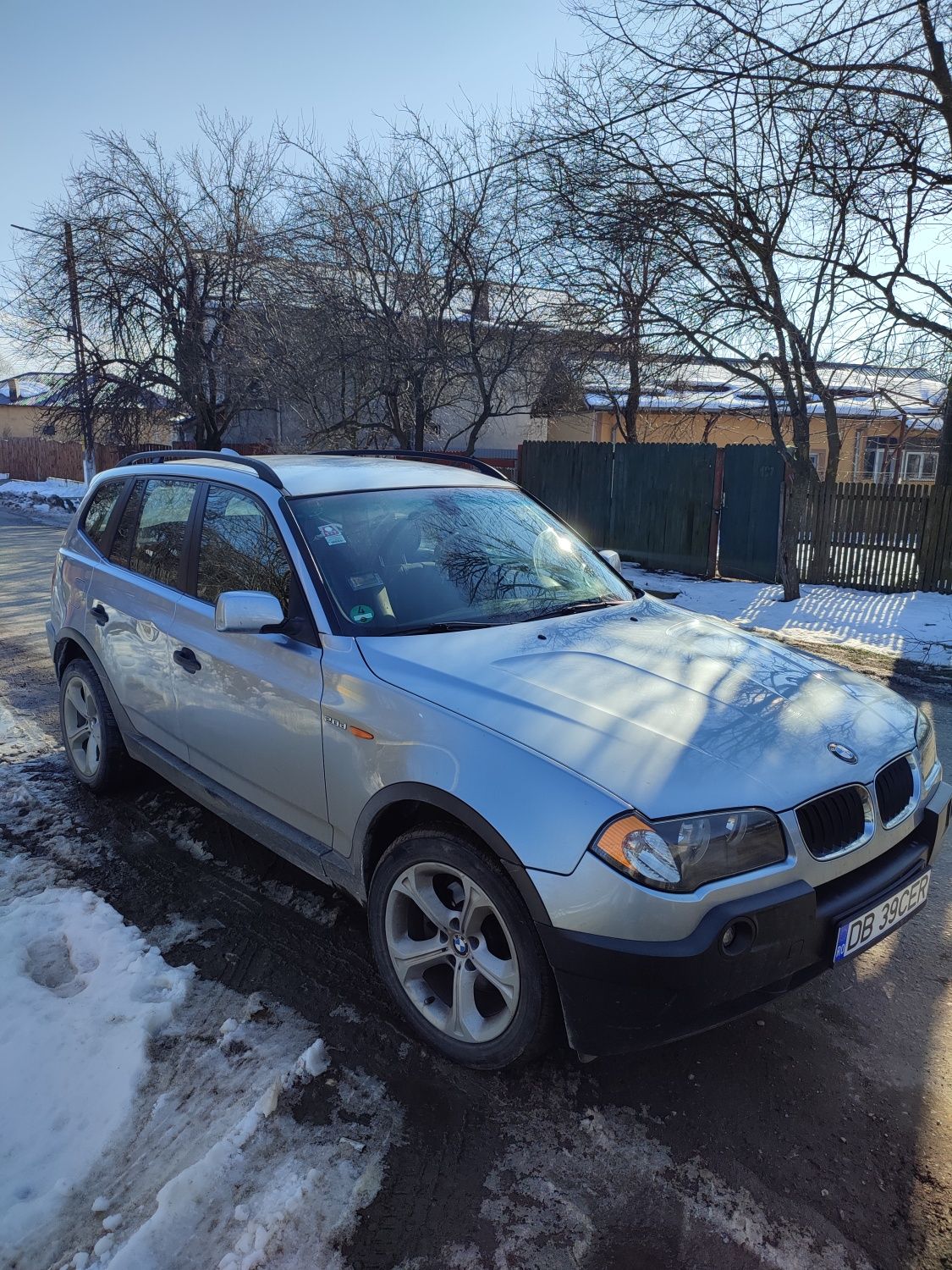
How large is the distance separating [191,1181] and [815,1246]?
1.53 m

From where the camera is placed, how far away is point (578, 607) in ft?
11.5

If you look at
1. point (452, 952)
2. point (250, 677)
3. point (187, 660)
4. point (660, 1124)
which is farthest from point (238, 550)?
point (660, 1124)

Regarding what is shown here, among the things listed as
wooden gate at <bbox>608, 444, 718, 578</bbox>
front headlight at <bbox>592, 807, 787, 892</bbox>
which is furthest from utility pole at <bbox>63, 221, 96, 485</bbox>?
front headlight at <bbox>592, 807, 787, 892</bbox>

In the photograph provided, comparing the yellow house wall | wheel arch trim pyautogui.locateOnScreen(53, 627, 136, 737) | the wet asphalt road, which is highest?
the yellow house wall

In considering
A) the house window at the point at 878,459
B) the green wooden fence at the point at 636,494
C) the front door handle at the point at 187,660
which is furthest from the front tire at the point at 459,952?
the house window at the point at 878,459

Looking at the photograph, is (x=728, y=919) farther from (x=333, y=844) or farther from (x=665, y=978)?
(x=333, y=844)

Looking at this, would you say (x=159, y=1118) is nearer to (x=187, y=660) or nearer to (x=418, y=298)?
(x=187, y=660)

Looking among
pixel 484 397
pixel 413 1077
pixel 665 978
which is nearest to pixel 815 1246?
pixel 665 978

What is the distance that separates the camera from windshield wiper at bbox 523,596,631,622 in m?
3.32

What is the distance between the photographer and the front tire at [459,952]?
A: 93.5 inches

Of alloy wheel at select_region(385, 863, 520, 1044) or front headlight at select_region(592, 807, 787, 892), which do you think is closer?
front headlight at select_region(592, 807, 787, 892)

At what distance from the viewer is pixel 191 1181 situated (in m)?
2.15

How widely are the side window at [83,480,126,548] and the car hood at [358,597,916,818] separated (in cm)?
251

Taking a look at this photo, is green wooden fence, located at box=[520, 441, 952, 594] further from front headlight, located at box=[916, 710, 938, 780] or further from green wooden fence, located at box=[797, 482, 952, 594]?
front headlight, located at box=[916, 710, 938, 780]
